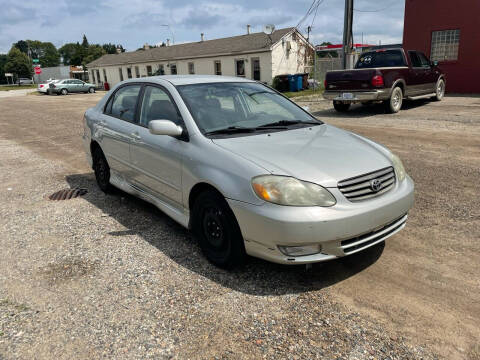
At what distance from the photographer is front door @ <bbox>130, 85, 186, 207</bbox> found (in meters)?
3.88

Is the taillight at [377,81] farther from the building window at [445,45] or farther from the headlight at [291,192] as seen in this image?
the headlight at [291,192]

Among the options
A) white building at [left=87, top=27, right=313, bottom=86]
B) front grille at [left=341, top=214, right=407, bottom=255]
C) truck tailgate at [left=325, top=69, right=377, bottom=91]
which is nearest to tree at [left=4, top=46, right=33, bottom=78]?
white building at [left=87, top=27, right=313, bottom=86]

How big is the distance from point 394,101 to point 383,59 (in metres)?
1.43

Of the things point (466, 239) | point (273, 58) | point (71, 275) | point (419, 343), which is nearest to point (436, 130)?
point (466, 239)

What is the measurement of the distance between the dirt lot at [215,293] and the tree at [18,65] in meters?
98.3

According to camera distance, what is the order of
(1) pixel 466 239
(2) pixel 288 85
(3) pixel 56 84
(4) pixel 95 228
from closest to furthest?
1. (1) pixel 466 239
2. (4) pixel 95 228
3. (2) pixel 288 85
4. (3) pixel 56 84

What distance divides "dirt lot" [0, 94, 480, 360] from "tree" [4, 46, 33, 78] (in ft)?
323

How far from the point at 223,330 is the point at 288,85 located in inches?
964

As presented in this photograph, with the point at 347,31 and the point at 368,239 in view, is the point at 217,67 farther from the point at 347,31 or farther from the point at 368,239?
the point at 368,239

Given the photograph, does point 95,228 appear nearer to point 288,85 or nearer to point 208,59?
point 288,85

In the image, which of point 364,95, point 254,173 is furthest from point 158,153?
point 364,95

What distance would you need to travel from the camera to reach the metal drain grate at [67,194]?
19.1 ft

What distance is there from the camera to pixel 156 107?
14.4ft

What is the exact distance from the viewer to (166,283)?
337cm
